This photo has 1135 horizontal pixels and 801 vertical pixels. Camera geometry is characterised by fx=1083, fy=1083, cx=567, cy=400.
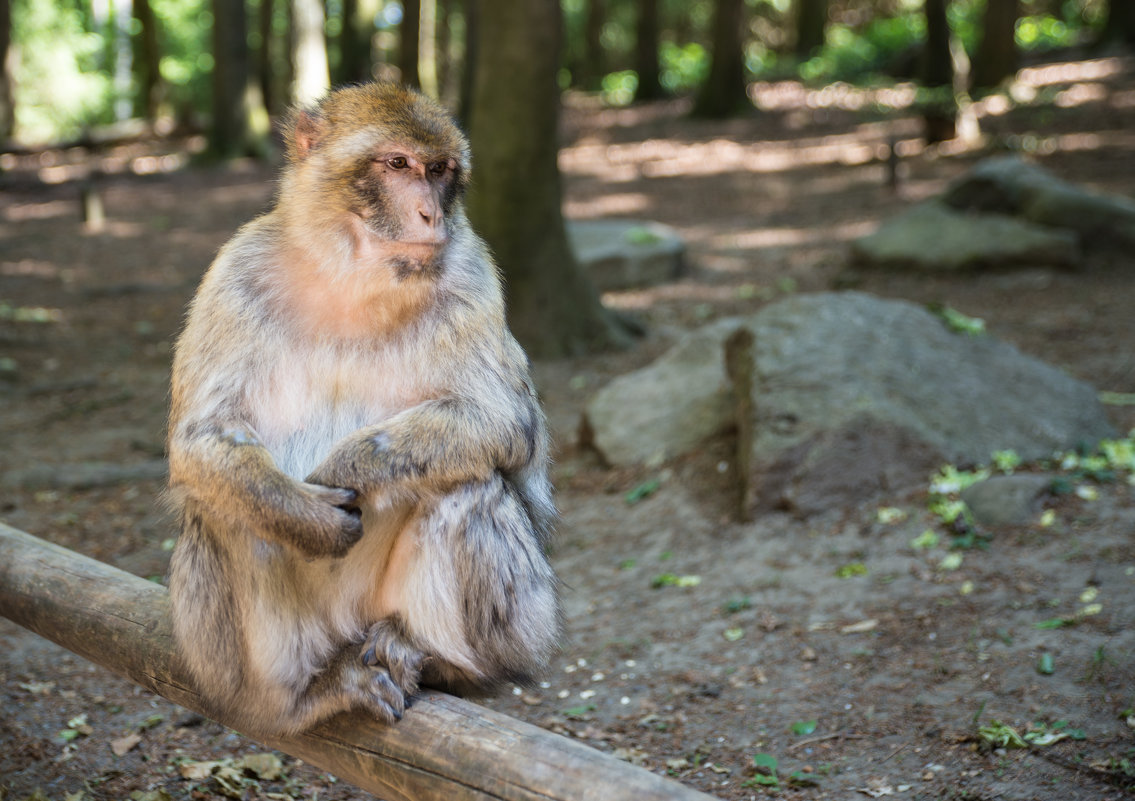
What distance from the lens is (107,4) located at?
32.2 metres

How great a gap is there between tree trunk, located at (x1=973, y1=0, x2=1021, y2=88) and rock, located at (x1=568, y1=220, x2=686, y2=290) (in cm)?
795

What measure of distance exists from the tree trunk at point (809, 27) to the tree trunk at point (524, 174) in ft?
56.3

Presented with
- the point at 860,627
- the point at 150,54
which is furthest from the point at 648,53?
the point at 860,627

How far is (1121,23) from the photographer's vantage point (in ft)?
57.7

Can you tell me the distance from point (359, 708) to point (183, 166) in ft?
56.8

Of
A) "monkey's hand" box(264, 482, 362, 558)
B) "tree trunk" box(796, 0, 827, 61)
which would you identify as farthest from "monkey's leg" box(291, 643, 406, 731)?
"tree trunk" box(796, 0, 827, 61)

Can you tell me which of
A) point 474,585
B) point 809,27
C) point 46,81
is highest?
point 809,27

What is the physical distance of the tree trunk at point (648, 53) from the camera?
22.0 meters

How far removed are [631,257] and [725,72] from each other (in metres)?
9.28

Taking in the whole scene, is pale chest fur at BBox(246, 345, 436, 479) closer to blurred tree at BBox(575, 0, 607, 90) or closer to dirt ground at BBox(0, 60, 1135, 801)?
dirt ground at BBox(0, 60, 1135, 801)

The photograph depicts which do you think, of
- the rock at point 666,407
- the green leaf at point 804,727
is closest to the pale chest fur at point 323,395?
the green leaf at point 804,727

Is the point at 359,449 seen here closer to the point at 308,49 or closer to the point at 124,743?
the point at 124,743

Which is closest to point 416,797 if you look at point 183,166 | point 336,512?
point 336,512

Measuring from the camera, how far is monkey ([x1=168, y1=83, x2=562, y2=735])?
8.45 feet
